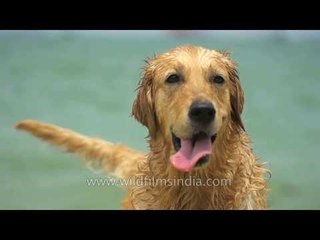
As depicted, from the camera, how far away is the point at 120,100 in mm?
3969

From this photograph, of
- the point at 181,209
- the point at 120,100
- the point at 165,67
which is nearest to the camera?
the point at 165,67

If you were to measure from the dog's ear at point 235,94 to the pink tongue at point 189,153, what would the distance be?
0.85ft

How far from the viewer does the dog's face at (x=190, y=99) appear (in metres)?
3.34

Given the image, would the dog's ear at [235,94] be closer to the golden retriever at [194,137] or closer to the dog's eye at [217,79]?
the golden retriever at [194,137]

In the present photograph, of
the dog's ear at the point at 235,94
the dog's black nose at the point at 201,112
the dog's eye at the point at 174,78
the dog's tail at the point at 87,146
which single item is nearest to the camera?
the dog's black nose at the point at 201,112

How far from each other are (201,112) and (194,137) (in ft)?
0.66

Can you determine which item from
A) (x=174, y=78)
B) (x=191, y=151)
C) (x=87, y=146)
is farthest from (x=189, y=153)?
(x=87, y=146)

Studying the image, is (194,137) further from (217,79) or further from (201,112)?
(217,79)

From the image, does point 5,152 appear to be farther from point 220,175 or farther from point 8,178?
point 220,175

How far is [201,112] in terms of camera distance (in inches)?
130

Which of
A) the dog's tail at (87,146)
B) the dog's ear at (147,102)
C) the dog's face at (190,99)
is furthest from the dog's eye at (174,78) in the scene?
the dog's tail at (87,146)

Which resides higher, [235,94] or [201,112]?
[235,94]

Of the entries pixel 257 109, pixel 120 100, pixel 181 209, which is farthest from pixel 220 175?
pixel 120 100
